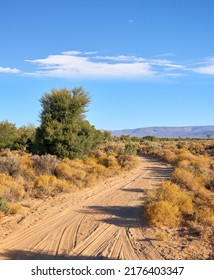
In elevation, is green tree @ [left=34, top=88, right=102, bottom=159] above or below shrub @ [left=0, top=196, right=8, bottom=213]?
above

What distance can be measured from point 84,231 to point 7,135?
1295 inches

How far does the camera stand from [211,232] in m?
10.7

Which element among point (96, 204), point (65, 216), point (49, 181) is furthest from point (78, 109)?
point (65, 216)

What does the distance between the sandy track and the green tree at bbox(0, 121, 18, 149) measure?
24.4 m

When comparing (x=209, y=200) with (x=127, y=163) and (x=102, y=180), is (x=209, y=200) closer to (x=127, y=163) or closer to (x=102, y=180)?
(x=102, y=180)

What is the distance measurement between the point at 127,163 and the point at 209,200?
13.0m

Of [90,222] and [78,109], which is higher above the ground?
[78,109]

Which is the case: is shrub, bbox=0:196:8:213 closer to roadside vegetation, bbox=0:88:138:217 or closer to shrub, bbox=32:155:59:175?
roadside vegetation, bbox=0:88:138:217

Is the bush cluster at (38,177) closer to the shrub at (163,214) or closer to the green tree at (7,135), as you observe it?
the shrub at (163,214)

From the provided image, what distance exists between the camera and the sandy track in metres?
8.95

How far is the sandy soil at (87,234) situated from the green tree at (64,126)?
10778mm

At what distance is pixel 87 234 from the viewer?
10484 millimetres

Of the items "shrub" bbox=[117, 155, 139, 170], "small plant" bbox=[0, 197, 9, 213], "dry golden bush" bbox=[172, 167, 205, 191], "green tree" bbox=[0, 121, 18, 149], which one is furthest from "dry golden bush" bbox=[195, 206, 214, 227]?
"green tree" bbox=[0, 121, 18, 149]

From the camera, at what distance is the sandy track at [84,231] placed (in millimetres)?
8953
